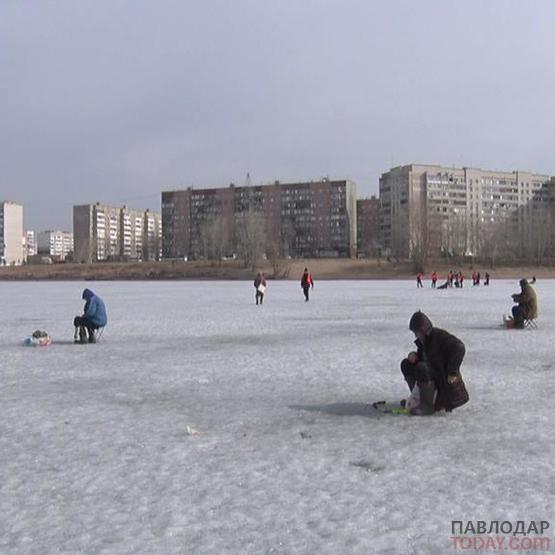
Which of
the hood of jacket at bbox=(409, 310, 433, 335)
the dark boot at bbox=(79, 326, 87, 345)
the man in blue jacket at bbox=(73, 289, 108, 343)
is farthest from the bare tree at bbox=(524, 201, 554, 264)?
the hood of jacket at bbox=(409, 310, 433, 335)

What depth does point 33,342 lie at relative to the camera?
15320 millimetres

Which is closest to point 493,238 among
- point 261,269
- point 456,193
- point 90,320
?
point 261,269

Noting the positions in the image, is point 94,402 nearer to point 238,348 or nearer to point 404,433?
point 404,433

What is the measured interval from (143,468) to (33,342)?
10.1 meters

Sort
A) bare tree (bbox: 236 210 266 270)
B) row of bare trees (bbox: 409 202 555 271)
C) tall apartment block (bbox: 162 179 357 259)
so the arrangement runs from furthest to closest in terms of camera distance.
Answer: tall apartment block (bbox: 162 179 357 259) → row of bare trees (bbox: 409 202 555 271) → bare tree (bbox: 236 210 266 270)

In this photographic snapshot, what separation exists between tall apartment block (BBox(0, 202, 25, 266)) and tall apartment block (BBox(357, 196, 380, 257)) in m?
83.3

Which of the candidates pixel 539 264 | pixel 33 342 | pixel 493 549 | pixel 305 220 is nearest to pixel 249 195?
pixel 305 220

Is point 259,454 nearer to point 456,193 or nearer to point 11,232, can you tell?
point 456,193

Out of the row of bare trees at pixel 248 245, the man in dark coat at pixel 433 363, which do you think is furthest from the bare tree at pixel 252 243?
the man in dark coat at pixel 433 363

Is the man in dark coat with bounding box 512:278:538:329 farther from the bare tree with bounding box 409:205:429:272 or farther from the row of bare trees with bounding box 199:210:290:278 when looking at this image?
the row of bare trees with bounding box 199:210:290:278

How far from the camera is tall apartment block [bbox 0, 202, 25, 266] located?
17320 cm

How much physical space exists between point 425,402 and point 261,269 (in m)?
80.5

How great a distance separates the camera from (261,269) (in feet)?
290

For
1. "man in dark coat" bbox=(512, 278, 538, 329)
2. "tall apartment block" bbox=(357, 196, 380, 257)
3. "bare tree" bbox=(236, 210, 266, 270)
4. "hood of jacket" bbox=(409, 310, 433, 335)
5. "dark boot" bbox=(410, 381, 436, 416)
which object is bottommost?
"dark boot" bbox=(410, 381, 436, 416)
